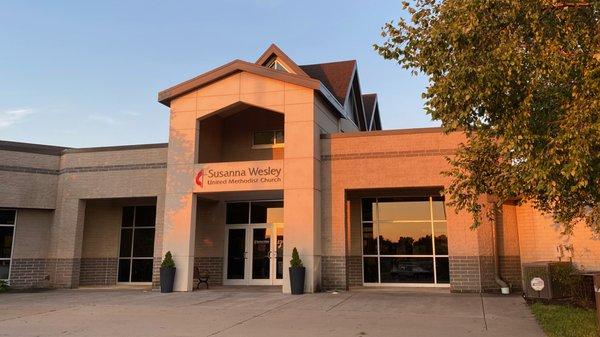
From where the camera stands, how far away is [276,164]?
1784 cm

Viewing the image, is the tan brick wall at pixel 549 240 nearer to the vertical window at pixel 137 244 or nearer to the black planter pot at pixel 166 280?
the black planter pot at pixel 166 280

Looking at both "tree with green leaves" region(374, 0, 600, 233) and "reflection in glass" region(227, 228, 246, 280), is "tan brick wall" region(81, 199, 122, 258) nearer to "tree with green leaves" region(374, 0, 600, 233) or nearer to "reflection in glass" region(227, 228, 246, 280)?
"reflection in glass" region(227, 228, 246, 280)

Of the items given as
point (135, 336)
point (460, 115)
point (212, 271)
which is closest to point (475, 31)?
point (460, 115)

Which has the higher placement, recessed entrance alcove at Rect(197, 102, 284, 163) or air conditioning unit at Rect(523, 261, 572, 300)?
recessed entrance alcove at Rect(197, 102, 284, 163)

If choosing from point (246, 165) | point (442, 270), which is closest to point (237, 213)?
point (246, 165)

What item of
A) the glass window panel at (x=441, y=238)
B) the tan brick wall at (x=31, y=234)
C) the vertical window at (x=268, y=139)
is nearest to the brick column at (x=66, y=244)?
the tan brick wall at (x=31, y=234)

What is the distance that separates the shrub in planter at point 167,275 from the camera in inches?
685

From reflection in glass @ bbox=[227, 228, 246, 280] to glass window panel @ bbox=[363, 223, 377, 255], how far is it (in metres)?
4.67

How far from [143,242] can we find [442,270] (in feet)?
39.1

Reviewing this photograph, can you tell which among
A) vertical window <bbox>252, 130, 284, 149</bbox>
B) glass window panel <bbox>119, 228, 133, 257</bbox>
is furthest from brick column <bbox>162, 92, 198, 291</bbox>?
glass window panel <bbox>119, 228, 133, 257</bbox>

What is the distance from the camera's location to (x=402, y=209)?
19.1 m

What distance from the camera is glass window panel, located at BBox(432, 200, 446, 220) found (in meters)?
18.5

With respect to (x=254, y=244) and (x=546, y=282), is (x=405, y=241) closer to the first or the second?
(x=254, y=244)

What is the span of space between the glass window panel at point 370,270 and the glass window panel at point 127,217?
32.4ft
